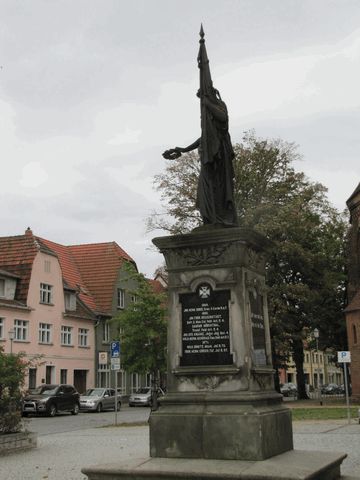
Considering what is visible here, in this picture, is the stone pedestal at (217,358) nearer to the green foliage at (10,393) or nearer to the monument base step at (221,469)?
the monument base step at (221,469)

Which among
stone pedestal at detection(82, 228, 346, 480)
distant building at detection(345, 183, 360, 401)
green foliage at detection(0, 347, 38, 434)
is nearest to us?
stone pedestal at detection(82, 228, 346, 480)

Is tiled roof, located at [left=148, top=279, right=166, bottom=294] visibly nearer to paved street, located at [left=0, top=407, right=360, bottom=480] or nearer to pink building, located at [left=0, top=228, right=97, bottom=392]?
pink building, located at [left=0, top=228, right=97, bottom=392]

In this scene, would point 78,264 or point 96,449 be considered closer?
point 96,449

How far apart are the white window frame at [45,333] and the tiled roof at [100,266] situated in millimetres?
7167

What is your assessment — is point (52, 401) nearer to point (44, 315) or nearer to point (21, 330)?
point (21, 330)

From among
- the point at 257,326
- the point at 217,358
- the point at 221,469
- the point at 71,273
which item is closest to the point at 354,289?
the point at 71,273

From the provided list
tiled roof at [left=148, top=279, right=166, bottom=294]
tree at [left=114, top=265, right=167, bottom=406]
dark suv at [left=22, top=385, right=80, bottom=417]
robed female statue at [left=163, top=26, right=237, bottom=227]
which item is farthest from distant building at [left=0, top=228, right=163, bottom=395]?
robed female statue at [left=163, top=26, right=237, bottom=227]

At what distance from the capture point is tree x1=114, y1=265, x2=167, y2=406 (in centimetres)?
2600

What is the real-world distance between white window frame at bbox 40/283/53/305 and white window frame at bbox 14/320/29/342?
8.08ft

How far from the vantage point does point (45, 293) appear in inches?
1714

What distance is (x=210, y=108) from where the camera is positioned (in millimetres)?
9758

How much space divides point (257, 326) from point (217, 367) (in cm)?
93

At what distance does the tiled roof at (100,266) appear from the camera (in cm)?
5128

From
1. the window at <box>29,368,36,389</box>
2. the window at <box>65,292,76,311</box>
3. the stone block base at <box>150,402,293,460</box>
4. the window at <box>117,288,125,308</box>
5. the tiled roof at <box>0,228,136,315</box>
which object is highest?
the tiled roof at <box>0,228,136,315</box>
